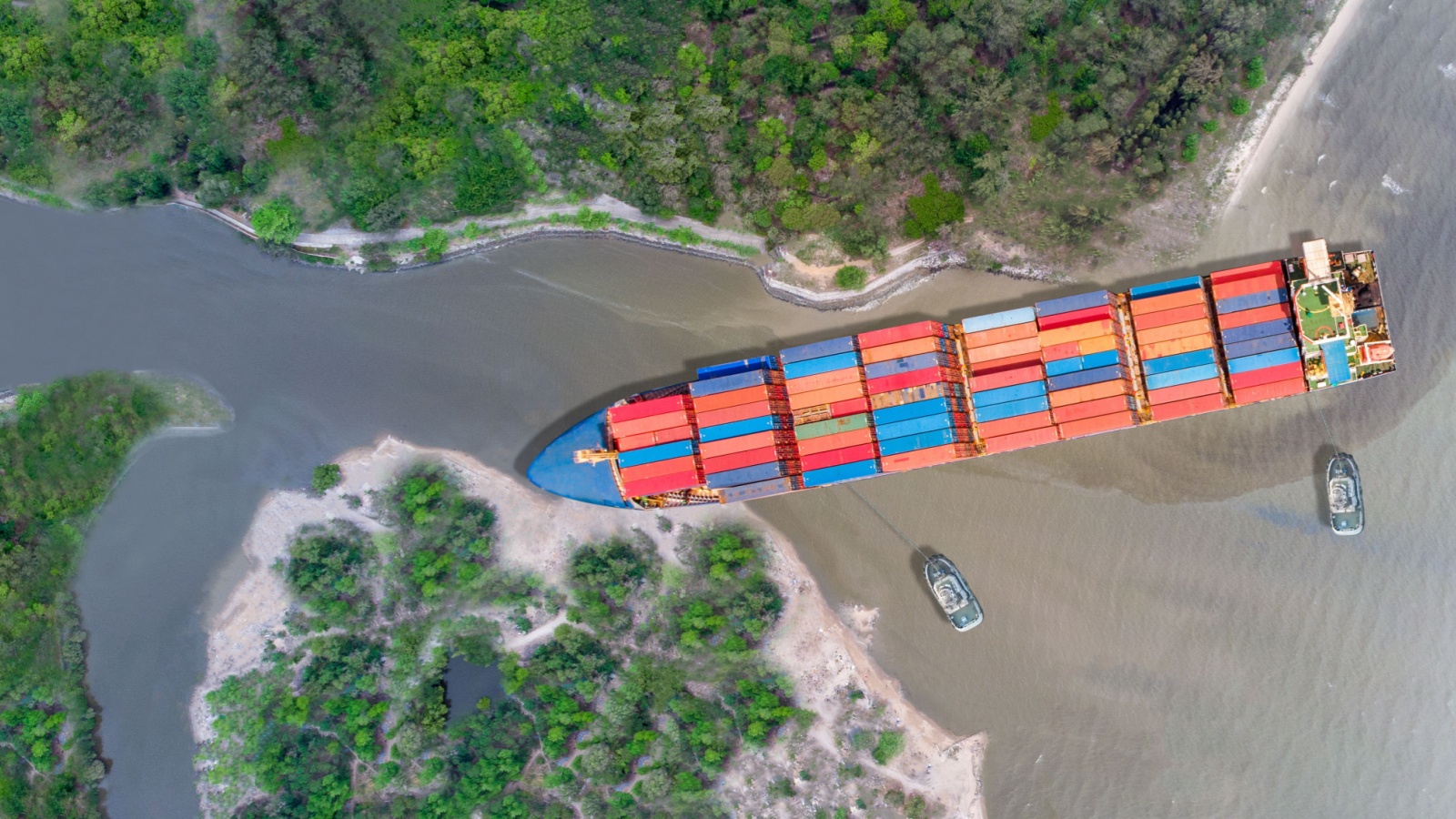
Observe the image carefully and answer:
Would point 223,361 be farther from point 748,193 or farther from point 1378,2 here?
point 1378,2

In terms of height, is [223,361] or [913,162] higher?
[913,162]

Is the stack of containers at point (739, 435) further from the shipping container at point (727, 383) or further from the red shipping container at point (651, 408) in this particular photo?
the red shipping container at point (651, 408)

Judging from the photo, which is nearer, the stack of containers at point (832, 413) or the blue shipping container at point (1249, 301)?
the blue shipping container at point (1249, 301)

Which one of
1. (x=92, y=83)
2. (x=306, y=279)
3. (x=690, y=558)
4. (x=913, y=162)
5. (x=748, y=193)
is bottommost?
(x=690, y=558)

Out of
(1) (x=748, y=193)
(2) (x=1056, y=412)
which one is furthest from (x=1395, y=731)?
(1) (x=748, y=193)

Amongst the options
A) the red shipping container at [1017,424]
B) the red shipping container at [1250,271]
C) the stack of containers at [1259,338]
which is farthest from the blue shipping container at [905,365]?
the red shipping container at [1250,271]

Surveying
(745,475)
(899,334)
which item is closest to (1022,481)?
(899,334)

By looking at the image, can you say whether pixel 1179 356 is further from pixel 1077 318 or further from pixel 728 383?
pixel 728 383

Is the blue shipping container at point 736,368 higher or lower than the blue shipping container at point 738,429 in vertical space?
higher
